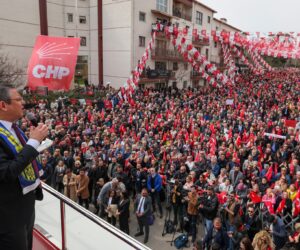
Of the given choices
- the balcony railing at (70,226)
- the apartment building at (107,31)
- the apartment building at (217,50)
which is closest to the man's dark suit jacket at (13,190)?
the balcony railing at (70,226)

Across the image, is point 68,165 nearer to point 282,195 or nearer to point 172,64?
point 282,195

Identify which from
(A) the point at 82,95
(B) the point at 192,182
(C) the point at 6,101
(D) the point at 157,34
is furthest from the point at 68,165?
(D) the point at 157,34

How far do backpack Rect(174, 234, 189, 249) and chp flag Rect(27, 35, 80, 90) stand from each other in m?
11.5

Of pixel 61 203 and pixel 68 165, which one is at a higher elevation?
pixel 61 203

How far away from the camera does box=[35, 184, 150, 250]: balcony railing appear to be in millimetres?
2373

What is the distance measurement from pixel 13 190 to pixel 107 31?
28.6 metres

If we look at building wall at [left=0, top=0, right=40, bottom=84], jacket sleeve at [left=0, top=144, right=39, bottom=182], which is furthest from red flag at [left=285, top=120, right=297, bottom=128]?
building wall at [left=0, top=0, right=40, bottom=84]

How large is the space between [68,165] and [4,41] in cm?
2012

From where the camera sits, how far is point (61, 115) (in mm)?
15461

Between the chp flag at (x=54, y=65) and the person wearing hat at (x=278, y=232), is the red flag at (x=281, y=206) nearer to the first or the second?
the person wearing hat at (x=278, y=232)

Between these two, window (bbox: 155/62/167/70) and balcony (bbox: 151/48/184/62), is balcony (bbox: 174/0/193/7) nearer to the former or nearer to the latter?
balcony (bbox: 151/48/184/62)

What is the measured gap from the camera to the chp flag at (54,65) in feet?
51.5

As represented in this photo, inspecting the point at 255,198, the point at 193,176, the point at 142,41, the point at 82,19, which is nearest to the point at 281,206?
the point at 255,198

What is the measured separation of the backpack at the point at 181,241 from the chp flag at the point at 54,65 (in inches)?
454
